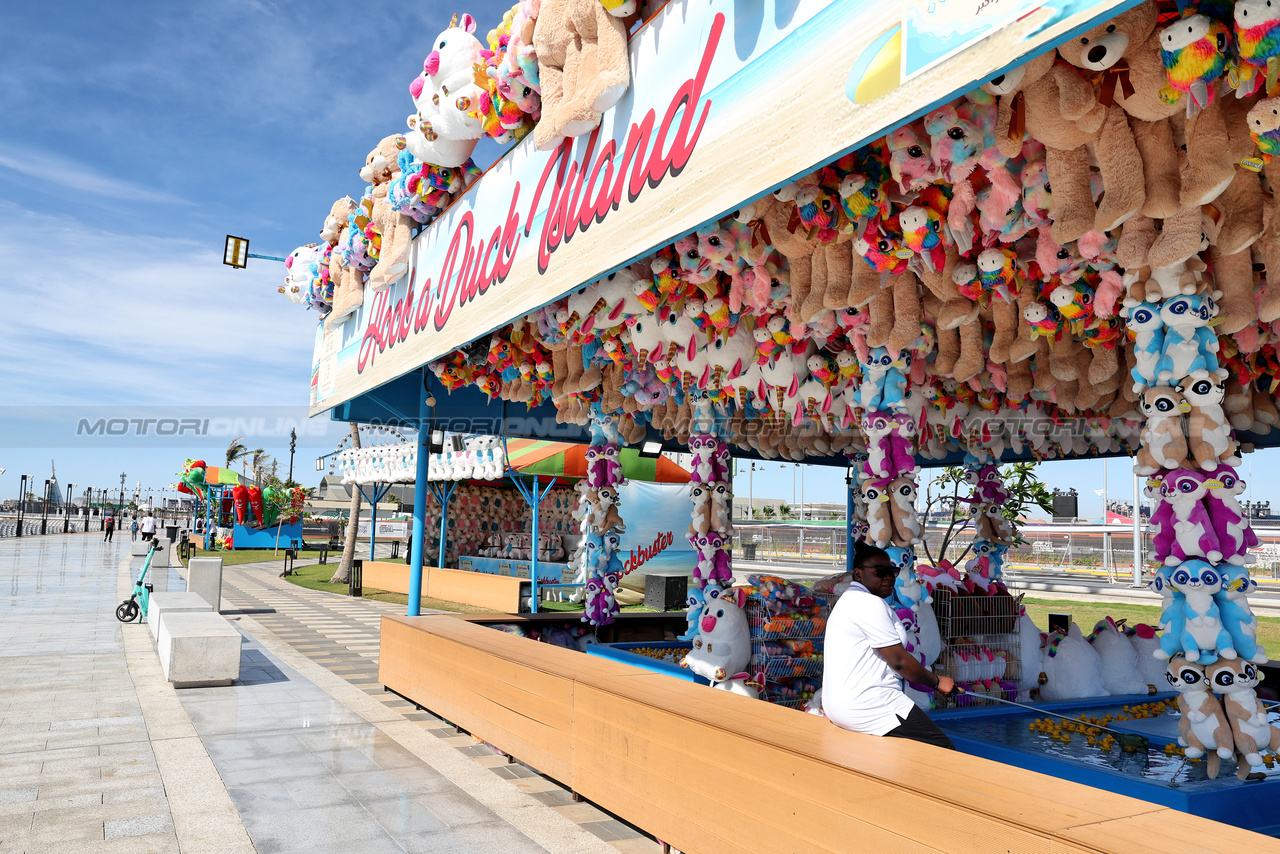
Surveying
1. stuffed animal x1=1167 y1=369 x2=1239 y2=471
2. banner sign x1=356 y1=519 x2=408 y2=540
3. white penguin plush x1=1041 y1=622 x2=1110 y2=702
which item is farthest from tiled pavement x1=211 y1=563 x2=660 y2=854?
banner sign x1=356 y1=519 x2=408 y2=540

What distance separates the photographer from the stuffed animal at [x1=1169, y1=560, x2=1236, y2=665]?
3.61 meters

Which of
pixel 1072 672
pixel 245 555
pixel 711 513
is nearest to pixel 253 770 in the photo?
pixel 711 513

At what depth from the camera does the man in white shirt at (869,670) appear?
3852 mm

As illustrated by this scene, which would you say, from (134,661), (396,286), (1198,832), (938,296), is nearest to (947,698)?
(938,296)

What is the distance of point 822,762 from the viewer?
3533 mm

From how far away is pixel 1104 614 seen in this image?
18203mm

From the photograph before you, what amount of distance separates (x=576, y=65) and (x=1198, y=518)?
4418 mm

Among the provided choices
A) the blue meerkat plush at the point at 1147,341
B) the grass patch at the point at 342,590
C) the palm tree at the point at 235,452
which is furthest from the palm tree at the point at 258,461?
the blue meerkat plush at the point at 1147,341

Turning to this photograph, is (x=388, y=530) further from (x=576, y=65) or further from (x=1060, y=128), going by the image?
(x=1060, y=128)

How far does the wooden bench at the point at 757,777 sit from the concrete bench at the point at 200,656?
383 cm

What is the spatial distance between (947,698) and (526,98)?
588cm

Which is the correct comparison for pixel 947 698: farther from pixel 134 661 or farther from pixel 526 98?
pixel 134 661

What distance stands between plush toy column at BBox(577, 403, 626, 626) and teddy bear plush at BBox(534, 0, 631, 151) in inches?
197

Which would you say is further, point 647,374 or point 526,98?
point 647,374
